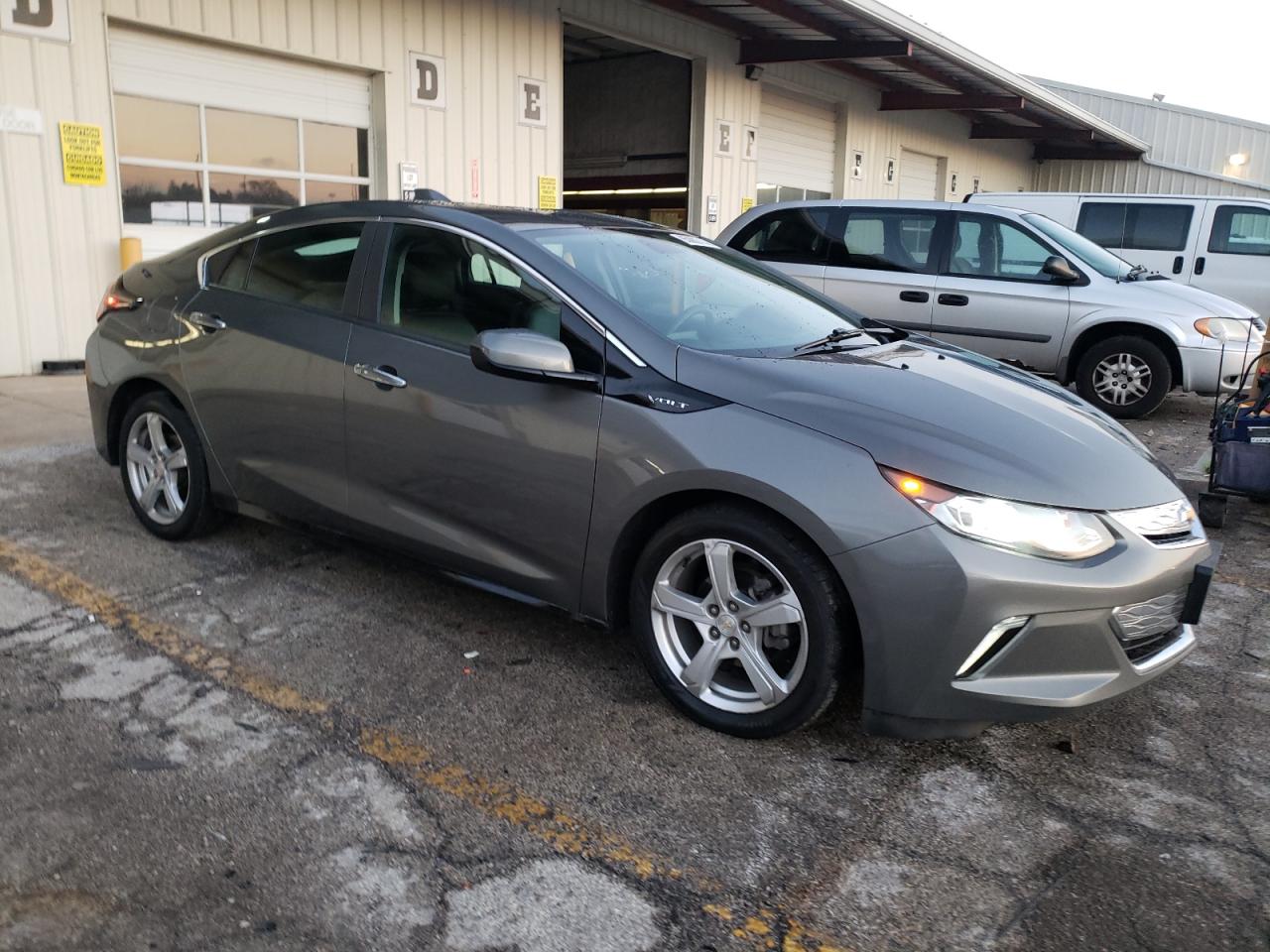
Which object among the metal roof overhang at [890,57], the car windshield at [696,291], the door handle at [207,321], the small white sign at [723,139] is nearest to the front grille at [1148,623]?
the car windshield at [696,291]

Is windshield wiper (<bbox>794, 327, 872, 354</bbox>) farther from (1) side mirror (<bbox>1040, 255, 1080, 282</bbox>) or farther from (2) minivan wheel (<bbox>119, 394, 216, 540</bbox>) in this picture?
(1) side mirror (<bbox>1040, 255, 1080, 282</bbox>)

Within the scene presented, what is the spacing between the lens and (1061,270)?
8797mm

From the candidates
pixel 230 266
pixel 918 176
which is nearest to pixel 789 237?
pixel 230 266

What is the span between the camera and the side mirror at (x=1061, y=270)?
8.79 metres

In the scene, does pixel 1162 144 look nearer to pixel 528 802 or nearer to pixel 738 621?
pixel 738 621

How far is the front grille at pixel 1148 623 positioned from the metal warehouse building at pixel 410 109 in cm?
899

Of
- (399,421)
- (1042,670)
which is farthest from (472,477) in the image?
(1042,670)

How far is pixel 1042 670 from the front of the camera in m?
2.75

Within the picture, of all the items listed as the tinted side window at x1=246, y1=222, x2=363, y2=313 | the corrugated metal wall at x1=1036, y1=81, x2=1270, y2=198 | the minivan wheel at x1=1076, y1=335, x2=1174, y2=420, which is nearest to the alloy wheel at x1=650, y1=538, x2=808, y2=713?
the tinted side window at x1=246, y1=222, x2=363, y2=313

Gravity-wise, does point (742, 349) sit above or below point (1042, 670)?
above

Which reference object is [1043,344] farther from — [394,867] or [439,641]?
[394,867]

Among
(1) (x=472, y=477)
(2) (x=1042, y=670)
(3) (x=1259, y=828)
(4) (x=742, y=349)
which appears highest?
(4) (x=742, y=349)

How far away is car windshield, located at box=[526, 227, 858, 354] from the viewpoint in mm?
3462

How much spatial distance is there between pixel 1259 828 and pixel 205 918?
259cm
